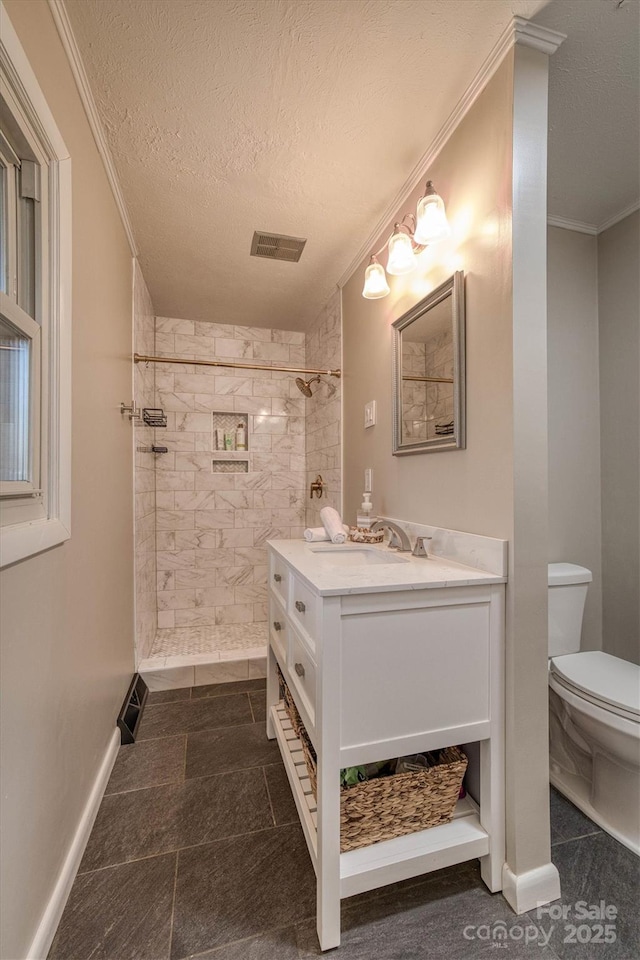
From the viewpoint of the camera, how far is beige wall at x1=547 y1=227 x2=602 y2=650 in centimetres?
185

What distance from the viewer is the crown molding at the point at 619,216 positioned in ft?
5.71

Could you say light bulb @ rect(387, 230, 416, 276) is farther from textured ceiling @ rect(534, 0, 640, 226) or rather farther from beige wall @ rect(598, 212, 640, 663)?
beige wall @ rect(598, 212, 640, 663)

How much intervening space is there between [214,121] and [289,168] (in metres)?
0.33

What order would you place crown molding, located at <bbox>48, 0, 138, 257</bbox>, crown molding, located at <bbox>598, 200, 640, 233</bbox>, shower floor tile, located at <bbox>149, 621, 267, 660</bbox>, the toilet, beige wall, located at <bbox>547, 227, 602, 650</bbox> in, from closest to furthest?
crown molding, located at <bbox>48, 0, 138, 257</bbox>, the toilet, crown molding, located at <bbox>598, 200, 640, 233</bbox>, beige wall, located at <bbox>547, 227, 602, 650</bbox>, shower floor tile, located at <bbox>149, 621, 267, 660</bbox>

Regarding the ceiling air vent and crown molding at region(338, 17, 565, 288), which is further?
the ceiling air vent

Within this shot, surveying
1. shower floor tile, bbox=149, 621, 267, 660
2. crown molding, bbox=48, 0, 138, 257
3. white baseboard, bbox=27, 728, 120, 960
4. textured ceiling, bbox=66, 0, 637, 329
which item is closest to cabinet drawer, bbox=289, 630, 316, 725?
white baseboard, bbox=27, 728, 120, 960

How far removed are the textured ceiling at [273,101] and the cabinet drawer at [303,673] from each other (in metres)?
1.76

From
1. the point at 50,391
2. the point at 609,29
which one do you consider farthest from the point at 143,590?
the point at 609,29

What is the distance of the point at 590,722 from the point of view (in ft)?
4.35

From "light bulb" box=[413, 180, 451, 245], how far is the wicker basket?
1.63 meters

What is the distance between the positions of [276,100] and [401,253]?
64 centimetres

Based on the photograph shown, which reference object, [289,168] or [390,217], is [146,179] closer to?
[289,168]

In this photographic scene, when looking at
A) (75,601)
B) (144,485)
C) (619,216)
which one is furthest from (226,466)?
(619,216)

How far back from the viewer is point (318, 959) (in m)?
0.96
